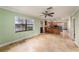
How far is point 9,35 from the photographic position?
4.64 m

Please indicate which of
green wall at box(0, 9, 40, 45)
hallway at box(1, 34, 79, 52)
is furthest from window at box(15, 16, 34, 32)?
hallway at box(1, 34, 79, 52)

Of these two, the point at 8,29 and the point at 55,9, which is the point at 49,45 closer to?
the point at 55,9

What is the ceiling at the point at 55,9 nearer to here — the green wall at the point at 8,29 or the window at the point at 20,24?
the green wall at the point at 8,29

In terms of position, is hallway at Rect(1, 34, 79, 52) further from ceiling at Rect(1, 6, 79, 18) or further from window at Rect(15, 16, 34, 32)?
window at Rect(15, 16, 34, 32)

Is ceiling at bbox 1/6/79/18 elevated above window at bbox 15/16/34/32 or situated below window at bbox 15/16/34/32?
above

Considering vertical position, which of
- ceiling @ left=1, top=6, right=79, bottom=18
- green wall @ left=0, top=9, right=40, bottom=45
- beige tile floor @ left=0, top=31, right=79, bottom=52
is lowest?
beige tile floor @ left=0, top=31, right=79, bottom=52

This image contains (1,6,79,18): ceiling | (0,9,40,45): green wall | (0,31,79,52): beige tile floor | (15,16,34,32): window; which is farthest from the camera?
(15,16,34,32): window

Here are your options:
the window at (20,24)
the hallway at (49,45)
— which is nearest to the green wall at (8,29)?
the window at (20,24)

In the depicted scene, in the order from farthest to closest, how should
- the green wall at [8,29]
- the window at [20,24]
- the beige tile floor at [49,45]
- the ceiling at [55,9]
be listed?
the window at [20,24], the green wall at [8,29], the beige tile floor at [49,45], the ceiling at [55,9]

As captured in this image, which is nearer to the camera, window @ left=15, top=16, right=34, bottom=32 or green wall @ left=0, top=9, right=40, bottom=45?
green wall @ left=0, top=9, right=40, bottom=45

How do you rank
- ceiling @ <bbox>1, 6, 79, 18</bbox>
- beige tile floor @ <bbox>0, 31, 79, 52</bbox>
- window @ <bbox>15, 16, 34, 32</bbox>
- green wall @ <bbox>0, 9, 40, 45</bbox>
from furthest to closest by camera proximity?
window @ <bbox>15, 16, 34, 32</bbox> → green wall @ <bbox>0, 9, 40, 45</bbox> → beige tile floor @ <bbox>0, 31, 79, 52</bbox> → ceiling @ <bbox>1, 6, 79, 18</bbox>
